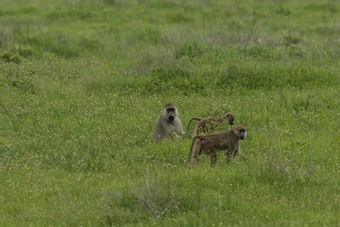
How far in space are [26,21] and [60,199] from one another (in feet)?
51.5

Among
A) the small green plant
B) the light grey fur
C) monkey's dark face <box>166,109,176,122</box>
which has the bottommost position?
the light grey fur

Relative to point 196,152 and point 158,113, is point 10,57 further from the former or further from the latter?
point 196,152

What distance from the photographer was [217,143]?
30.5ft

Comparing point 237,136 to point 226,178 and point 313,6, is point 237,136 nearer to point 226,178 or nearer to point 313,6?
point 226,178

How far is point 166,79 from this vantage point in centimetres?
1430

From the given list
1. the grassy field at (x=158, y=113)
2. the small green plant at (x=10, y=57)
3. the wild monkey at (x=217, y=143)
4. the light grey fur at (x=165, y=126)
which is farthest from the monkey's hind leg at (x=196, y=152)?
the small green plant at (x=10, y=57)

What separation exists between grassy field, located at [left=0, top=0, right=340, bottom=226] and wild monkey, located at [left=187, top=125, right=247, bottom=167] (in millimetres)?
226

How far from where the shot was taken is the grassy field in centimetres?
736

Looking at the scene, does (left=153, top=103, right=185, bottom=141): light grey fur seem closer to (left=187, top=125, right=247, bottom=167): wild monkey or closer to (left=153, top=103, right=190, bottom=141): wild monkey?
(left=153, top=103, right=190, bottom=141): wild monkey

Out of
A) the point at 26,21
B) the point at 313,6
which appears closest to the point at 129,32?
the point at 26,21

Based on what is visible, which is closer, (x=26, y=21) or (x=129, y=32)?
(x=129, y=32)

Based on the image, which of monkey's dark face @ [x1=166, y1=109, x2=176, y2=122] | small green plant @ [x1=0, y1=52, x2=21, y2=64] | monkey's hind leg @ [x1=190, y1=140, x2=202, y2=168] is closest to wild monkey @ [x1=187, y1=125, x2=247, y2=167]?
monkey's hind leg @ [x1=190, y1=140, x2=202, y2=168]

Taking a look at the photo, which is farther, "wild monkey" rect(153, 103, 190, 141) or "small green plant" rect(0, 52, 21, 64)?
"small green plant" rect(0, 52, 21, 64)

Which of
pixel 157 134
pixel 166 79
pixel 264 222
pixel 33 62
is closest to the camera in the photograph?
pixel 264 222
